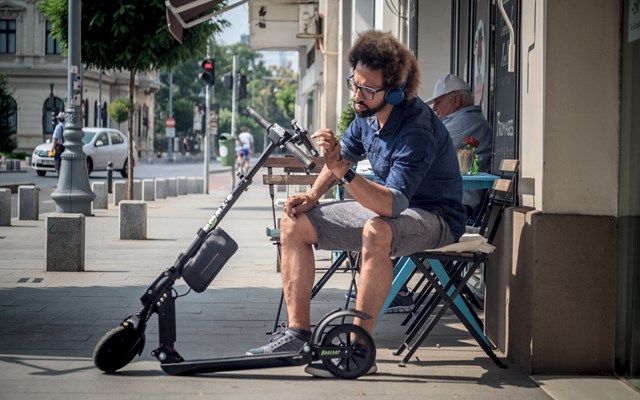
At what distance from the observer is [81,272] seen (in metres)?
10.2

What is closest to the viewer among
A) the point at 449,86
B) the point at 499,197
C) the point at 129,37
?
the point at 499,197

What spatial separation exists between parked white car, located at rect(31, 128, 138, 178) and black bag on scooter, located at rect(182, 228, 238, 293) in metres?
32.5

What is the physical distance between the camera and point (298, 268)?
5.60m

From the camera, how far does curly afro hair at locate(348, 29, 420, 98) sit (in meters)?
5.61

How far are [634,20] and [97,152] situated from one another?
112ft

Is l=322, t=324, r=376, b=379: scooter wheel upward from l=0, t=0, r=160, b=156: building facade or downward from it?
downward

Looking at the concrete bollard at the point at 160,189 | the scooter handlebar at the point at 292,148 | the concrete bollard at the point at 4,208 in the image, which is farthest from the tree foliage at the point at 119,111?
the scooter handlebar at the point at 292,148

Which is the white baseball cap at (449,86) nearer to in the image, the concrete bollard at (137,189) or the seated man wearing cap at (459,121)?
the seated man wearing cap at (459,121)

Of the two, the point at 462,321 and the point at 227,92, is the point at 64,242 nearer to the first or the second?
the point at 462,321

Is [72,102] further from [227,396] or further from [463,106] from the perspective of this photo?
[227,396]

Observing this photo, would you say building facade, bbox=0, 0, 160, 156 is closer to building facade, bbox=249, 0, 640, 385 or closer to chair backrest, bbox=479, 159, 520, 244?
chair backrest, bbox=479, 159, 520, 244

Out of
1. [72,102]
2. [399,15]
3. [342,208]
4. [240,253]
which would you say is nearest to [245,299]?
[342,208]

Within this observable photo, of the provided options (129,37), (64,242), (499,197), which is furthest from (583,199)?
(129,37)

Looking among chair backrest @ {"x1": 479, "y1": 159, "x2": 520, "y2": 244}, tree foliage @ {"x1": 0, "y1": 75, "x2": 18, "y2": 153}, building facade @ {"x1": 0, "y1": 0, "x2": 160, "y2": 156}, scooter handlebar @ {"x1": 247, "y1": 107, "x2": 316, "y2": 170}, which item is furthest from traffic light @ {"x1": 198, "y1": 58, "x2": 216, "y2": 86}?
building facade @ {"x1": 0, "y1": 0, "x2": 160, "y2": 156}
